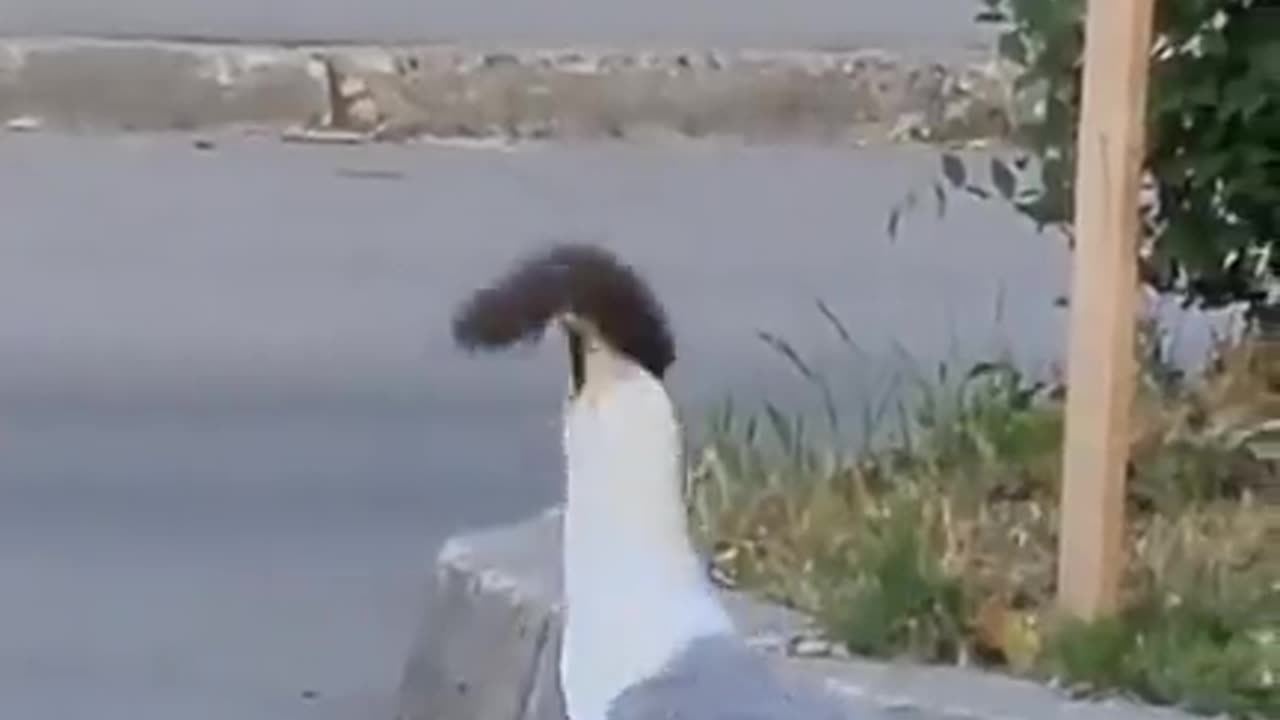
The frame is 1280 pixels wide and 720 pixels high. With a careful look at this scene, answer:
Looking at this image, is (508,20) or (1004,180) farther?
(508,20)

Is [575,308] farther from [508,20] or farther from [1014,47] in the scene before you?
[508,20]

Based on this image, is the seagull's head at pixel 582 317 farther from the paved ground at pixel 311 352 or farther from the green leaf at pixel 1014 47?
the paved ground at pixel 311 352

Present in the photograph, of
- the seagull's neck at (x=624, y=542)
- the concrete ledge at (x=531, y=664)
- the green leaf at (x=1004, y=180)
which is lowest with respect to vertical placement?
the concrete ledge at (x=531, y=664)

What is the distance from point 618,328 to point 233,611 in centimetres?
310

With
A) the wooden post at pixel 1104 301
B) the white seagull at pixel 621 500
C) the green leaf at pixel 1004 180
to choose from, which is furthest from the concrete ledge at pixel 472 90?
the white seagull at pixel 621 500

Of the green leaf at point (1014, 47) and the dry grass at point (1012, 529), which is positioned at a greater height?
the green leaf at point (1014, 47)

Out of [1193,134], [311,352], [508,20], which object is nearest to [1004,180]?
[1193,134]

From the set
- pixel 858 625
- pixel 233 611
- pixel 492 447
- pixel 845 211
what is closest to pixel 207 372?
pixel 492 447

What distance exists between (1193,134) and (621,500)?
2016mm

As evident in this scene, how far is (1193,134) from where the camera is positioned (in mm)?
4289

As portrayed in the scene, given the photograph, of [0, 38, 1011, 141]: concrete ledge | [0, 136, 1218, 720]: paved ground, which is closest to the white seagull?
[0, 136, 1218, 720]: paved ground

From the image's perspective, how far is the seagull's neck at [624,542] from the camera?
2436 mm

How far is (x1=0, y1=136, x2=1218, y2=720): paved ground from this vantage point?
5379 millimetres

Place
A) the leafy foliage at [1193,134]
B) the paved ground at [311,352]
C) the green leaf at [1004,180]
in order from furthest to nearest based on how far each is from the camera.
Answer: the paved ground at [311,352], the green leaf at [1004,180], the leafy foliage at [1193,134]
